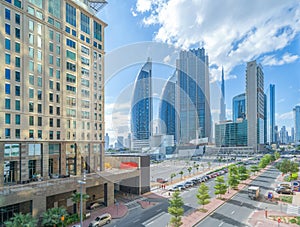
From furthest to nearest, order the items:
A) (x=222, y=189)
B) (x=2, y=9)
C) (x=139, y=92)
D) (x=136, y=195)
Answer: (x=136, y=195) → (x=222, y=189) → (x=139, y=92) → (x=2, y=9)

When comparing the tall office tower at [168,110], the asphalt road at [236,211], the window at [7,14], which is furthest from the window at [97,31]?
the asphalt road at [236,211]

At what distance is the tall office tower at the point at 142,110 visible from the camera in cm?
2287

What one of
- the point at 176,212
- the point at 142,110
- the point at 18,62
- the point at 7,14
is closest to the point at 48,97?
the point at 18,62

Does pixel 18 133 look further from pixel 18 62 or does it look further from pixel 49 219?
pixel 49 219

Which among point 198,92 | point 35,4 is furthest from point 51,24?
point 198,92

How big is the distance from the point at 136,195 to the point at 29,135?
16.0m

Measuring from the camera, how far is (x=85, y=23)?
29.2 m

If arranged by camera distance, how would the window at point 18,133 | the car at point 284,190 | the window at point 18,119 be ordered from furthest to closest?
1. the car at point 284,190
2. the window at point 18,119
3. the window at point 18,133

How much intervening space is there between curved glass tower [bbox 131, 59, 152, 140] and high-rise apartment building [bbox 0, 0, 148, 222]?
5810 millimetres

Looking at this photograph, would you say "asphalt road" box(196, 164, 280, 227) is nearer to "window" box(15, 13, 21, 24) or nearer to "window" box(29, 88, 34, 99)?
"window" box(29, 88, 34, 99)

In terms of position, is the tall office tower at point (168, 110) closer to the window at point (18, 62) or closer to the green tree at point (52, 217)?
the window at point (18, 62)

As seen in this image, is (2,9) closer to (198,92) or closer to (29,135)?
(29,135)

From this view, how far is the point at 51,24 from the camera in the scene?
Answer: 2450cm

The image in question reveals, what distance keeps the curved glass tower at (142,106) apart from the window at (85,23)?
12589 mm
